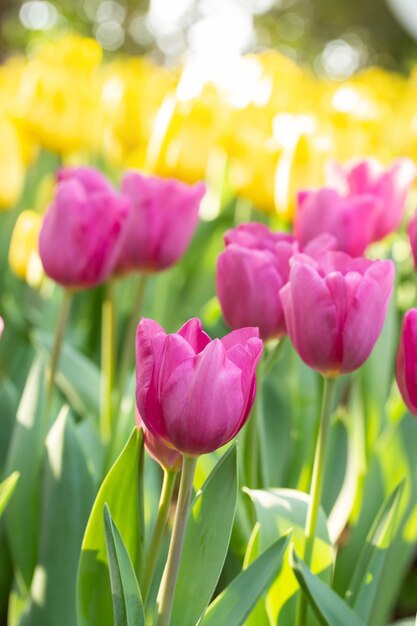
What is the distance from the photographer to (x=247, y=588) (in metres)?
0.73

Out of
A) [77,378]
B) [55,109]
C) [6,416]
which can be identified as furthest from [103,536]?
[55,109]

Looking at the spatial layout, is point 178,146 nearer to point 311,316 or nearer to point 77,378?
point 77,378

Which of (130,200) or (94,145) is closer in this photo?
(130,200)

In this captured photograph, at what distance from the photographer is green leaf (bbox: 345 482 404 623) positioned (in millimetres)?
858

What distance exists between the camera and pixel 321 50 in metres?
14.3

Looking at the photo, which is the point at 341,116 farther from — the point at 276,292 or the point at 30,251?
the point at 276,292

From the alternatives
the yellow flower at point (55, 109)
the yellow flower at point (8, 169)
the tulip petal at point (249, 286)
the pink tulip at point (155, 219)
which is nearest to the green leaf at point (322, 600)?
the tulip petal at point (249, 286)

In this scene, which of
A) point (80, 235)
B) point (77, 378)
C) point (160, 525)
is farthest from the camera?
point (77, 378)

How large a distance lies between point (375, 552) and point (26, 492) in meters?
0.38

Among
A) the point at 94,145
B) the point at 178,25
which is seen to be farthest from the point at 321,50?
the point at 94,145

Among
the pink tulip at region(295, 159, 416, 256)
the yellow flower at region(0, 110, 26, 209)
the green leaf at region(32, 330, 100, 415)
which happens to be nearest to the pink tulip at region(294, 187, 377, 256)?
the pink tulip at region(295, 159, 416, 256)

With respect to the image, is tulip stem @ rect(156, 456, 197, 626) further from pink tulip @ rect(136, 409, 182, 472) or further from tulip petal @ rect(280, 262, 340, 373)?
tulip petal @ rect(280, 262, 340, 373)

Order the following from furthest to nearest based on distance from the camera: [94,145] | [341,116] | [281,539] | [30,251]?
[94,145] < [341,116] < [30,251] < [281,539]

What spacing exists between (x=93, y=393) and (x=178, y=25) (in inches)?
519
